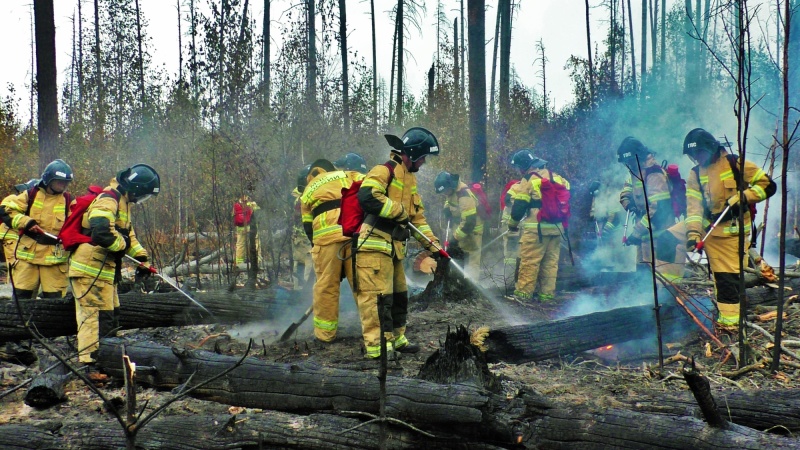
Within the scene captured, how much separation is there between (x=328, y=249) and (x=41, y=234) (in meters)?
4.12

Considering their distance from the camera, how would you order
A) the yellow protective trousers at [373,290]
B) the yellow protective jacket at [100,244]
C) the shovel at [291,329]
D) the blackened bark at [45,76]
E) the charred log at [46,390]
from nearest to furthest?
the charred log at [46,390], the yellow protective jacket at [100,244], the yellow protective trousers at [373,290], the shovel at [291,329], the blackened bark at [45,76]

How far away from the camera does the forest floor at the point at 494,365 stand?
4.62 metres

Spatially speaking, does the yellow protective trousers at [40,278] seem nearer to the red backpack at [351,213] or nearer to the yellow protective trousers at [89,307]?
the yellow protective trousers at [89,307]

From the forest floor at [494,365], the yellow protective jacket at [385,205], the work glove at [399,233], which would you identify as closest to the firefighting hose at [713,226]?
the forest floor at [494,365]

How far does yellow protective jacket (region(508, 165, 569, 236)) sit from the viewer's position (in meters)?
9.55

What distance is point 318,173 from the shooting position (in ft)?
23.8

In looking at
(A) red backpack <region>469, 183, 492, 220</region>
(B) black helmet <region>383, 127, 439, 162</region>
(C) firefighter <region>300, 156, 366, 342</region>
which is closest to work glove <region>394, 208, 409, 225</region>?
(B) black helmet <region>383, 127, 439, 162</region>

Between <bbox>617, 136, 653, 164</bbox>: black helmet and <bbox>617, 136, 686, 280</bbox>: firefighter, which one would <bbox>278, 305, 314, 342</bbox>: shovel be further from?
<bbox>617, 136, 653, 164</bbox>: black helmet

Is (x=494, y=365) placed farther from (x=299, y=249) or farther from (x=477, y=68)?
(x=477, y=68)

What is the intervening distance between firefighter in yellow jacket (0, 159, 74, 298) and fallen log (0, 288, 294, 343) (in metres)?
1.91

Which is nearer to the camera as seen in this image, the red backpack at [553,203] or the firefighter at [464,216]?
the red backpack at [553,203]

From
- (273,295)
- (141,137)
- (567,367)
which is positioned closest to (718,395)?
(567,367)

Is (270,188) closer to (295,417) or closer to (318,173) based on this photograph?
(318,173)

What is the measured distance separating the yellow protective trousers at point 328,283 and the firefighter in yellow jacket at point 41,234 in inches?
150
